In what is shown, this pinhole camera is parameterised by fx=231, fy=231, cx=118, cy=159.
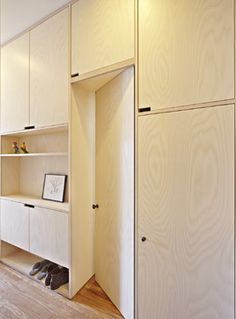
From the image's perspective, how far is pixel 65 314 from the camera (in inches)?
76.4

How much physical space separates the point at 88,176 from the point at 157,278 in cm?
112

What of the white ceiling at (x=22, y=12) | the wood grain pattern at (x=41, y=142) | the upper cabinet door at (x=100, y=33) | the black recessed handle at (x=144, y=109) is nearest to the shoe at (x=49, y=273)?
the wood grain pattern at (x=41, y=142)

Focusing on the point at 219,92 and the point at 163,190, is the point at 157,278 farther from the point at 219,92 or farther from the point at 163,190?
the point at 219,92

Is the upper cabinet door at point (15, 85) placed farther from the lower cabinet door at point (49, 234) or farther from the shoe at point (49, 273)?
the shoe at point (49, 273)

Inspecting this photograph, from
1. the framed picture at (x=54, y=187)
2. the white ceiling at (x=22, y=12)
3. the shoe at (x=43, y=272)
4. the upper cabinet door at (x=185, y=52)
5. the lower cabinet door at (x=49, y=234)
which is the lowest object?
the shoe at (x=43, y=272)

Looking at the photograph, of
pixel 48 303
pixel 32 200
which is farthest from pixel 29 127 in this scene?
pixel 48 303

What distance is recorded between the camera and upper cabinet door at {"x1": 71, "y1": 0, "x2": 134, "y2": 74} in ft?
5.69

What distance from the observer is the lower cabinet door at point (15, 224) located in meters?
2.60

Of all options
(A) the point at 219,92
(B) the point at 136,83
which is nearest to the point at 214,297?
(A) the point at 219,92

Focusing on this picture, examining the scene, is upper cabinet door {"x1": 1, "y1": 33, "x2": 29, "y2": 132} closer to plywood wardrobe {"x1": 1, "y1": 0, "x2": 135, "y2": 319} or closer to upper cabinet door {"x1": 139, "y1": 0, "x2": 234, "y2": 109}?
plywood wardrobe {"x1": 1, "y1": 0, "x2": 135, "y2": 319}

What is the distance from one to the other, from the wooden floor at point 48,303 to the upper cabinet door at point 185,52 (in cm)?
176

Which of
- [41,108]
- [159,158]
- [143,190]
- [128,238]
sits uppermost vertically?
[41,108]

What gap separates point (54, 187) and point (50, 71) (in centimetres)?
124

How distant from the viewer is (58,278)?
230cm
